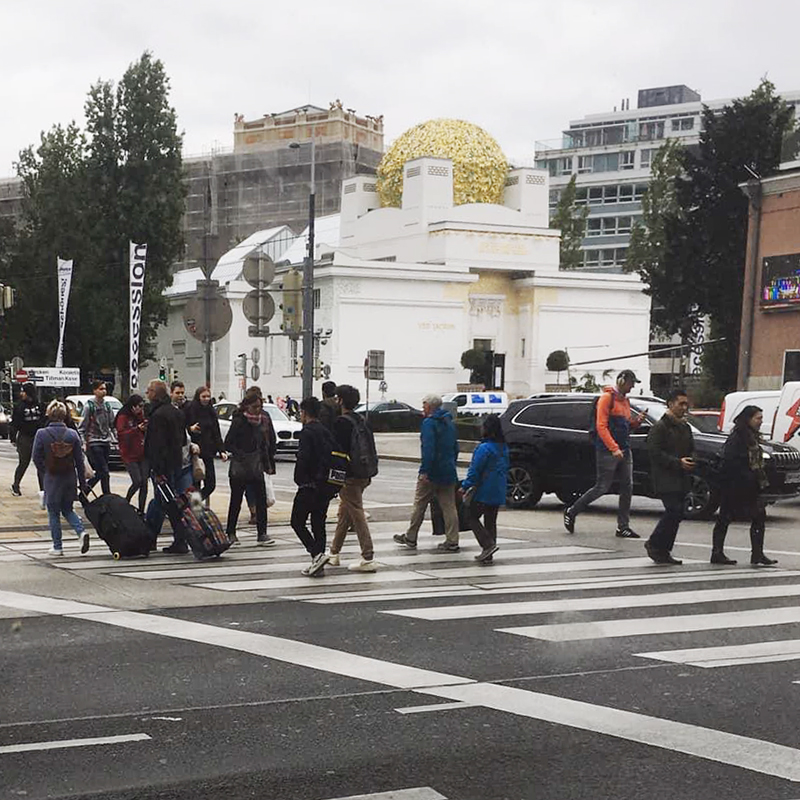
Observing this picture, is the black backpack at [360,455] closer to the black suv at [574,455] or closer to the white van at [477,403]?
the black suv at [574,455]

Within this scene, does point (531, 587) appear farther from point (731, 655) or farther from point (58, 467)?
point (58, 467)

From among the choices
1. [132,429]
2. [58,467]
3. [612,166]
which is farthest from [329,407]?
[612,166]

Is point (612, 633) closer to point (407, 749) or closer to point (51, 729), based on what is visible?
point (407, 749)

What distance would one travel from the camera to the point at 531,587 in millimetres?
→ 10844

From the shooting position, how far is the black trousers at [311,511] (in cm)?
1143

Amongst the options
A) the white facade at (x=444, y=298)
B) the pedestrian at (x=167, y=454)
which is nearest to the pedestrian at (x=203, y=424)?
the pedestrian at (x=167, y=454)

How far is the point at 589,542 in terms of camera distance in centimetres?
1448

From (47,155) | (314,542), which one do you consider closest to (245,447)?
(314,542)

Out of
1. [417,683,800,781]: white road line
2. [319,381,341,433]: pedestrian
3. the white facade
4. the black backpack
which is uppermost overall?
the white facade

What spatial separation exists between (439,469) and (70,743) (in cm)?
775

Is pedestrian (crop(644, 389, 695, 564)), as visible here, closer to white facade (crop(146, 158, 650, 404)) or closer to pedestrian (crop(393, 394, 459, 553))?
pedestrian (crop(393, 394, 459, 553))

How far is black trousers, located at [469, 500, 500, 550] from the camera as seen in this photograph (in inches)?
493

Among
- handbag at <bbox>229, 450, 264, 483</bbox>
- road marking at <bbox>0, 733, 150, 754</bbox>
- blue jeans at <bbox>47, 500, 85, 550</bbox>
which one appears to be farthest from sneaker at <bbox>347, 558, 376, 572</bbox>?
road marking at <bbox>0, 733, 150, 754</bbox>

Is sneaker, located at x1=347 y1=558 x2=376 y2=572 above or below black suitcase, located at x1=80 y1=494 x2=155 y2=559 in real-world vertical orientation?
below
